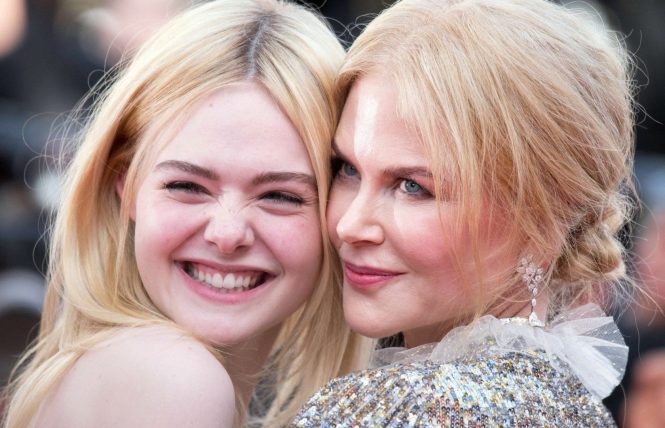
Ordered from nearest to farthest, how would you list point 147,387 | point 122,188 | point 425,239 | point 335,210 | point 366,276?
point 147,387 → point 425,239 → point 366,276 → point 335,210 → point 122,188

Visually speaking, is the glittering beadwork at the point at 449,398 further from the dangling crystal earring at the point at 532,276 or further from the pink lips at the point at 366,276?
the pink lips at the point at 366,276

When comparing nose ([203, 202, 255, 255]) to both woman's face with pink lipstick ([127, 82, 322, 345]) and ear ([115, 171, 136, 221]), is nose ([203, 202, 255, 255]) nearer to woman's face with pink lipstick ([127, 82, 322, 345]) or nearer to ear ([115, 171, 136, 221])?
woman's face with pink lipstick ([127, 82, 322, 345])

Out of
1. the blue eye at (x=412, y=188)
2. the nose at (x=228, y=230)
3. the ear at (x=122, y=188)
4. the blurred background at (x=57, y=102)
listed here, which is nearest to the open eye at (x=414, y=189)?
the blue eye at (x=412, y=188)

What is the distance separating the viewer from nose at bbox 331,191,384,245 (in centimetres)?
220

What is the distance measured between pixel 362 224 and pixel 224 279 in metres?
0.41

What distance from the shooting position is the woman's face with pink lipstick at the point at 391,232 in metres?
2.13

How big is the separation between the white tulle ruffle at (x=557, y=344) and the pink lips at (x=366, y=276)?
0.58 ft

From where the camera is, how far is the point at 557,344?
2.16 m

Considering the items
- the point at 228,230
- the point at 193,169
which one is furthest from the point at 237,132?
the point at 228,230

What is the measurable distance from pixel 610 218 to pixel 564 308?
0.24 metres

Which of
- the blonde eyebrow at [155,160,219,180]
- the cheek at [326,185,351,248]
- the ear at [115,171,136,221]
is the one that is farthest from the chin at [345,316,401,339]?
the ear at [115,171,136,221]

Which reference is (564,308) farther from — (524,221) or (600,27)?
(600,27)

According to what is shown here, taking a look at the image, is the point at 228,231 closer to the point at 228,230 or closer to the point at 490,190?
the point at 228,230

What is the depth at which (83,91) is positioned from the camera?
5.51 metres
